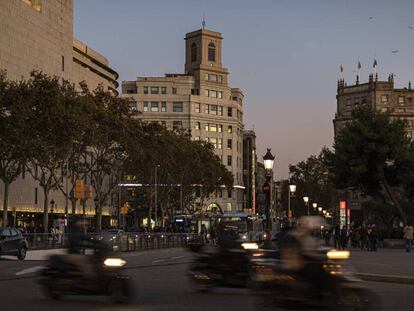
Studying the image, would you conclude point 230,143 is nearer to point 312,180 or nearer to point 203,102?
point 203,102

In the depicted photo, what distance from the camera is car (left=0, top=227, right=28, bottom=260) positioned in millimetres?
35938

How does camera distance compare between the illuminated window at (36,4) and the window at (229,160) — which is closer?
the illuminated window at (36,4)

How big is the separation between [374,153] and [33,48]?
48.3 metres

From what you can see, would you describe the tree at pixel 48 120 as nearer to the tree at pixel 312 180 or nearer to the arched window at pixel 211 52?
the tree at pixel 312 180

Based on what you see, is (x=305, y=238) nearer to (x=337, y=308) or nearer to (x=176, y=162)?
(x=337, y=308)

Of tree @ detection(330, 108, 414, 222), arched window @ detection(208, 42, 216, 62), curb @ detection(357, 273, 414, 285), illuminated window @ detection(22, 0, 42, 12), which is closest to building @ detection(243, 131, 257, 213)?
arched window @ detection(208, 42, 216, 62)

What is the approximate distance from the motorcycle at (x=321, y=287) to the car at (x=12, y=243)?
82.4 feet

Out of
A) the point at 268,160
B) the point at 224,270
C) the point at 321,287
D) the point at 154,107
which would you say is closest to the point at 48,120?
the point at 268,160

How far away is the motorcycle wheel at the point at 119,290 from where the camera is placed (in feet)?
51.3

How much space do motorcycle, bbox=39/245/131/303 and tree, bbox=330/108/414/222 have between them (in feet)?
132

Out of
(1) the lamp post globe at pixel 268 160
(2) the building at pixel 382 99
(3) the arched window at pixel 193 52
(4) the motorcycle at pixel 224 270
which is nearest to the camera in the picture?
(4) the motorcycle at pixel 224 270

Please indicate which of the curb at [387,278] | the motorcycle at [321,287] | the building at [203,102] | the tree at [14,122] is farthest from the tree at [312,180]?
the motorcycle at [321,287]

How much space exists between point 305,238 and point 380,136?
43.3 meters

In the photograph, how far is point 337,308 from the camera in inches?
499
